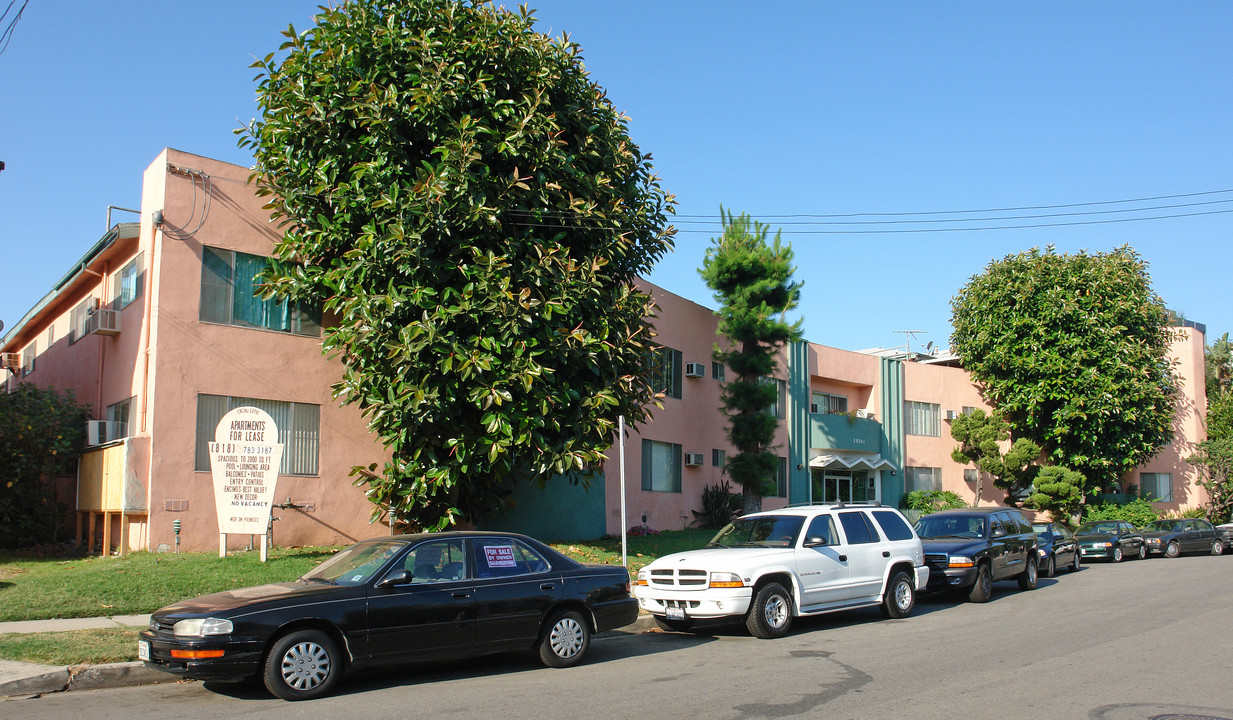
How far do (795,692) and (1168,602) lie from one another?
409 inches

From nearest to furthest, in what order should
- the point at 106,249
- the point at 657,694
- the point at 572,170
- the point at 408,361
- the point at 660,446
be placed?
the point at 657,694 < the point at 408,361 < the point at 572,170 < the point at 106,249 < the point at 660,446

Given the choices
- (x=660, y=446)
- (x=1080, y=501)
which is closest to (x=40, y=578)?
(x=660, y=446)

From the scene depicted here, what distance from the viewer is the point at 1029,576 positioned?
1769 cm

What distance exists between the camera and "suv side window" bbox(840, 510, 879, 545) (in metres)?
13.1

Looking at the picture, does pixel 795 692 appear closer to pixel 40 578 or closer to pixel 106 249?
pixel 40 578

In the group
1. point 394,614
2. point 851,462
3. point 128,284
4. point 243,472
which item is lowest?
point 394,614

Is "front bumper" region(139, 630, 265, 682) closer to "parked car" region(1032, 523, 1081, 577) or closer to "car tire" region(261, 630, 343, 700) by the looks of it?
"car tire" region(261, 630, 343, 700)

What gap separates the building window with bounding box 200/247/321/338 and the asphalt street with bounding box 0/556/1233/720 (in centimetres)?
946

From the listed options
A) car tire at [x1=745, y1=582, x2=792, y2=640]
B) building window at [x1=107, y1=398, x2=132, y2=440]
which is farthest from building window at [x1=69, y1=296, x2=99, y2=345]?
car tire at [x1=745, y1=582, x2=792, y2=640]

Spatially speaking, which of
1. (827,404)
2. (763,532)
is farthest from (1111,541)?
(763,532)

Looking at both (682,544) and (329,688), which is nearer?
(329,688)

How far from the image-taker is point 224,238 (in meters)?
17.1

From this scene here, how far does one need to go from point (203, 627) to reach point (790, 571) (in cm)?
701

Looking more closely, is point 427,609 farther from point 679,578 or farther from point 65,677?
point 679,578
